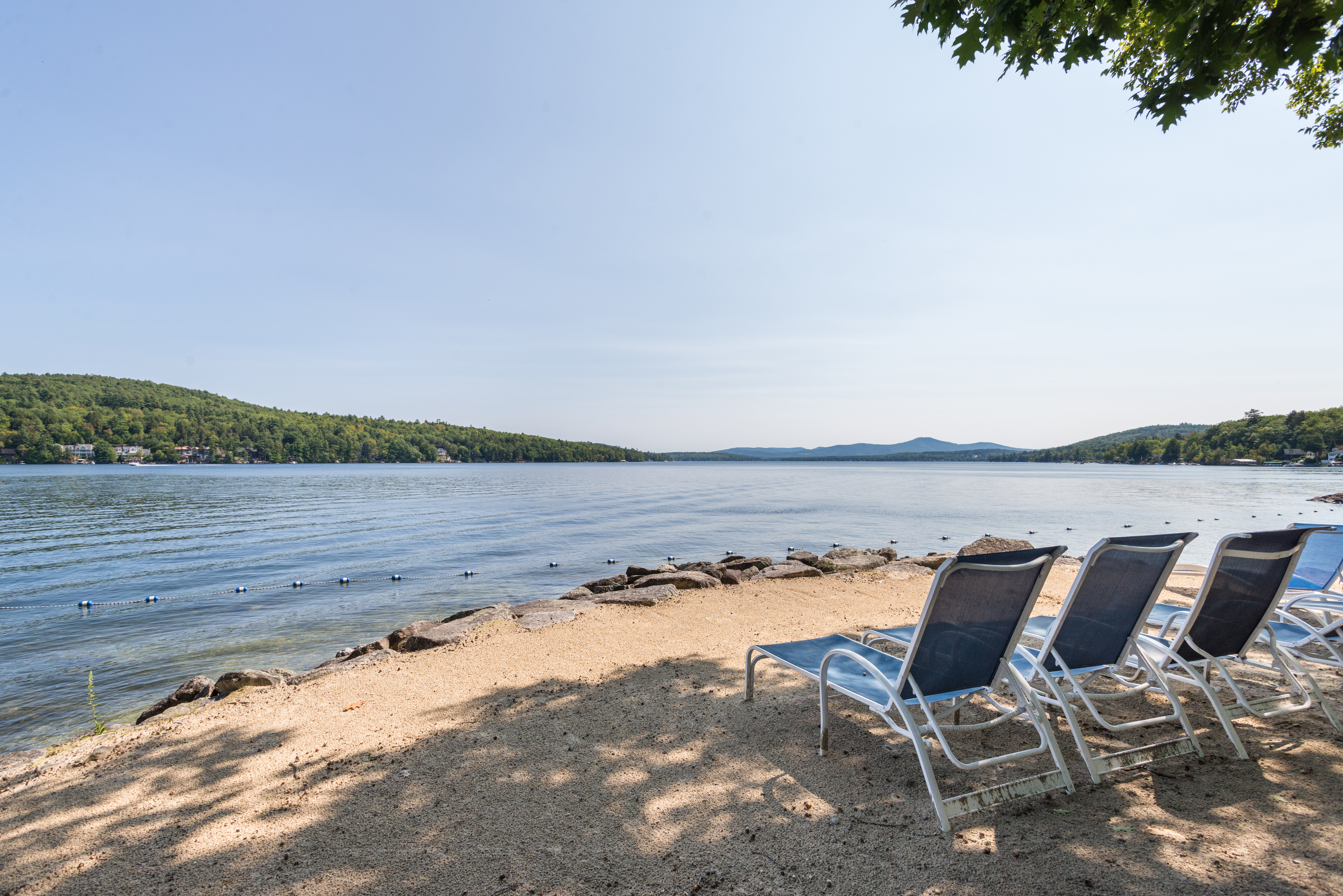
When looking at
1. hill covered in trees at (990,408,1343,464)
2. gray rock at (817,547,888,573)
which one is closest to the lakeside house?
gray rock at (817,547,888,573)

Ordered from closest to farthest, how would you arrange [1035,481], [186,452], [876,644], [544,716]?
1. [544,716]
2. [876,644]
3. [1035,481]
4. [186,452]

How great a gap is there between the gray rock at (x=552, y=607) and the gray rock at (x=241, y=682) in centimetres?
294

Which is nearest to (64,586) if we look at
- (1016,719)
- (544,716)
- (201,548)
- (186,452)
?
(201,548)

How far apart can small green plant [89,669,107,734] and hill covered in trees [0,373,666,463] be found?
104 meters

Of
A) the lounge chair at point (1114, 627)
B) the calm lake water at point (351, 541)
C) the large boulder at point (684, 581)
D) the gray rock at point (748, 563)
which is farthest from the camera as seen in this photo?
the gray rock at point (748, 563)

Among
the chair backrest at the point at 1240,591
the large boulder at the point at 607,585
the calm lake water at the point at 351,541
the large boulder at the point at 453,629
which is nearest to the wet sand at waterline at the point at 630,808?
the chair backrest at the point at 1240,591

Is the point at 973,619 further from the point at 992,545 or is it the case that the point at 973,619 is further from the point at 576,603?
the point at 992,545

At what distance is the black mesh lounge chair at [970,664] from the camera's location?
2891 mm

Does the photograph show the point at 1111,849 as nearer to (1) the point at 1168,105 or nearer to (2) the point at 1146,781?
(2) the point at 1146,781

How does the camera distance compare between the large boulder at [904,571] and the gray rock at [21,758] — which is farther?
the large boulder at [904,571]

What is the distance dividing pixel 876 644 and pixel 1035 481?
7227 cm

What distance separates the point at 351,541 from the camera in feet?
66.3

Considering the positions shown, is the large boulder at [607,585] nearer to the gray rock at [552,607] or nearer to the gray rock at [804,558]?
the gray rock at [552,607]

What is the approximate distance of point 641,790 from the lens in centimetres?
329
